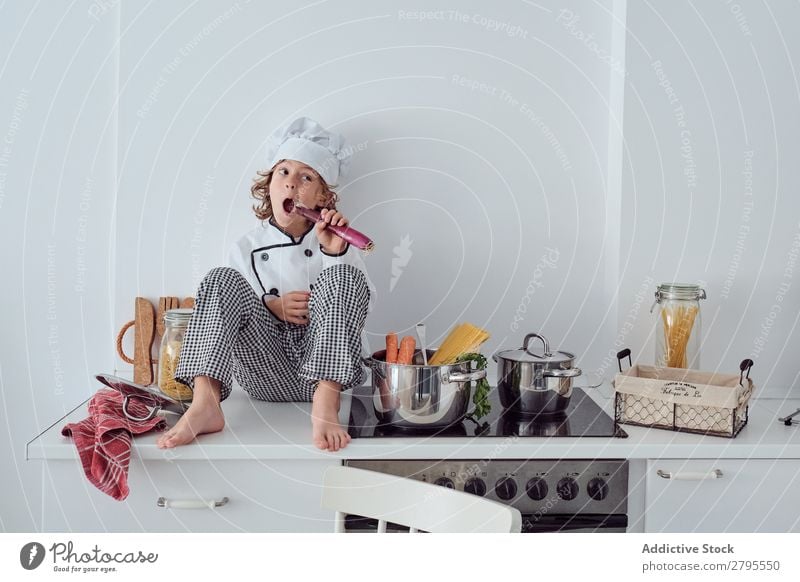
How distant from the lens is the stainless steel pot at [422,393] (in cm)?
126

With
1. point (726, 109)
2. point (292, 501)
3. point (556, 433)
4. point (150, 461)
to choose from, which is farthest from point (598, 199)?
point (150, 461)

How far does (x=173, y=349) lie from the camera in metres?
1.41

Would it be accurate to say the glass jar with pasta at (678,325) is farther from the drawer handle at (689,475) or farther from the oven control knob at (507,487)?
the oven control knob at (507,487)

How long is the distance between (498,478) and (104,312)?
2.74 feet

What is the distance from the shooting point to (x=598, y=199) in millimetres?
1597

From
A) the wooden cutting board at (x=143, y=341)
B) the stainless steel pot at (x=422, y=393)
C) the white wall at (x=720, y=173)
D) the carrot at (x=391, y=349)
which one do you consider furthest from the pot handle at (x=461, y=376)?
the wooden cutting board at (x=143, y=341)

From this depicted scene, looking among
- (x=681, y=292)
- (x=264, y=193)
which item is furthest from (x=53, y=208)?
(x=681, y=292)

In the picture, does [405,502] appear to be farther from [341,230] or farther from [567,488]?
[341,230]

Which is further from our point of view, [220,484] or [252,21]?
[252,21]

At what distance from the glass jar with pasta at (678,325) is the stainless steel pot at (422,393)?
0.41m

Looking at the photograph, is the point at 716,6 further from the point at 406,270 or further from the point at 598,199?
the point at 406,270

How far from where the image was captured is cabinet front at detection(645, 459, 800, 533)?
124cm
